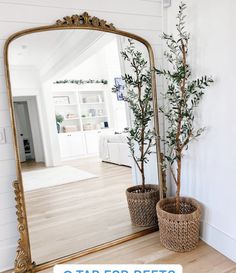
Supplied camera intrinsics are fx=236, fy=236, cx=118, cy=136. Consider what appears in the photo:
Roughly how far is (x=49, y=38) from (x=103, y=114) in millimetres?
1092

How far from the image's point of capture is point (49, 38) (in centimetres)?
196

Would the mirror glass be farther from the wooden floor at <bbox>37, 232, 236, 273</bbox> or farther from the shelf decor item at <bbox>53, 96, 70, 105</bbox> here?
the wooden floor at <bbox>37, 232, 236, 273</bbox>

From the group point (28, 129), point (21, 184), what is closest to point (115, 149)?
point (28, 129)

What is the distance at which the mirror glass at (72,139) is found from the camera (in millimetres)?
1989

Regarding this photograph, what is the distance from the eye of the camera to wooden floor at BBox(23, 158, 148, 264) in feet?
6.81

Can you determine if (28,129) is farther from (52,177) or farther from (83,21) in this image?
(83,21)

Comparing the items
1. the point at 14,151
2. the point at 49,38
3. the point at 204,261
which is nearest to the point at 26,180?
the point at 14,151

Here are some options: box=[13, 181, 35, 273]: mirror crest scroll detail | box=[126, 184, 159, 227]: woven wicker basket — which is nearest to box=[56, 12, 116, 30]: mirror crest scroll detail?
box=[13, 181, 35, 273]: mirror crest scroll detail

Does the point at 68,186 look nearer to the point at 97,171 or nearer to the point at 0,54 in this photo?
the point at 97,171

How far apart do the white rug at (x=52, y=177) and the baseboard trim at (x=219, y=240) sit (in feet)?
4.31

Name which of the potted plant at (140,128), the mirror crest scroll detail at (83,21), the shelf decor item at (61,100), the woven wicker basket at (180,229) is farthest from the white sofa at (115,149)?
the mirror crest scroll detail at (83,21)

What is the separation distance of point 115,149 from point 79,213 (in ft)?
2.83

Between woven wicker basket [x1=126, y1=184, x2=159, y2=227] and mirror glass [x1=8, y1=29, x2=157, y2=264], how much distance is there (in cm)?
8

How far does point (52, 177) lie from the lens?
237 cm
